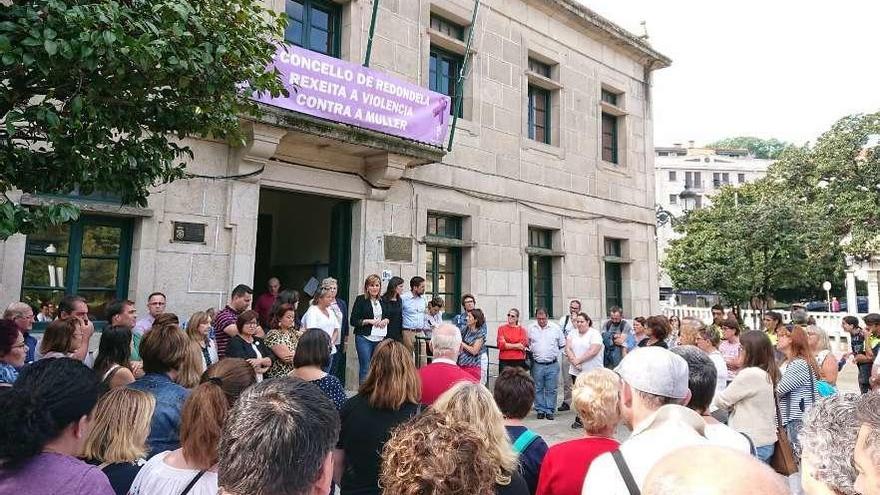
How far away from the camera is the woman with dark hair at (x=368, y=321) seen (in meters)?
7.75

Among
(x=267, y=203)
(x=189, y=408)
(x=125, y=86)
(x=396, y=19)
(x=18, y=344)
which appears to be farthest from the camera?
(x=267, y=203)

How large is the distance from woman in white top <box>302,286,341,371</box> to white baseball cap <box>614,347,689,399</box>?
489 cm

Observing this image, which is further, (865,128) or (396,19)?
(865,128)

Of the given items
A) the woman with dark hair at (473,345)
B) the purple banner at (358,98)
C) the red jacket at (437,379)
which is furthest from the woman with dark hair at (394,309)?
the red jacket at (437,379)

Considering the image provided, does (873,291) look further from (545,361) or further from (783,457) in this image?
(783,457)

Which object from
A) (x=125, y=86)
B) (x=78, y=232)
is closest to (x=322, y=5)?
(x=78, y=232)

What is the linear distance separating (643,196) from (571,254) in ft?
11.8

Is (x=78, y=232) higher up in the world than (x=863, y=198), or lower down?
lower down

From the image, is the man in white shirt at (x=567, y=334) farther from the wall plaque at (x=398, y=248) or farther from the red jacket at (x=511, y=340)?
the wall plaque at (x=398, y=248)

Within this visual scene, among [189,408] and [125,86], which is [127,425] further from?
[125,86]

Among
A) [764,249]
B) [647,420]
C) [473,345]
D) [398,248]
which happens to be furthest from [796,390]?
[764,249]

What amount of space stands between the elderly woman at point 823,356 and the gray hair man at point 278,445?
16.8 ft

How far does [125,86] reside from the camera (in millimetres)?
3551

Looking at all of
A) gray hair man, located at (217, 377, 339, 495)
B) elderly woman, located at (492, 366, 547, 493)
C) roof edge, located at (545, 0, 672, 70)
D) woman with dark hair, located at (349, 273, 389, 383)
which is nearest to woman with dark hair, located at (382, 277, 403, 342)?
woman with dark hair, located at (349, 273, 389, 383)
